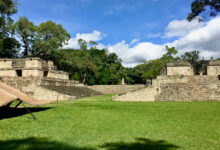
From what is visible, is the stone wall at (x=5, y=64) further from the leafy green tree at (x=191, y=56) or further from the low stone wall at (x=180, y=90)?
the leafy green tree at (x=191, y=56)

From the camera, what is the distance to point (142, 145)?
4410mm

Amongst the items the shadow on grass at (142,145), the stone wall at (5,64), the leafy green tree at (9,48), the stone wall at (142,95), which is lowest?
the shadow on grass at (142,145)

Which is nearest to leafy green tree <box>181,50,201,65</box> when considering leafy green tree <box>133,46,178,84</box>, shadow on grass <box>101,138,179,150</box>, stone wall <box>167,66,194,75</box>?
leafy green tree <box>133,46,178,84</box>

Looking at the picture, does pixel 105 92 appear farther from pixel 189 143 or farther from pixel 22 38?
pixel 189 143

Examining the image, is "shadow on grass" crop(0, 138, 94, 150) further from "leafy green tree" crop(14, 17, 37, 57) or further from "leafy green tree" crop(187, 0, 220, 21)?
"leafy green tree" crop(14, 17, 37, 57)

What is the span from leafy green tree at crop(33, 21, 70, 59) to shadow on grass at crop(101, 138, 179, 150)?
32.1 metres

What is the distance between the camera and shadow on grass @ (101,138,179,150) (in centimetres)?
420

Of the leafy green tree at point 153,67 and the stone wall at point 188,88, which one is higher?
the leafy green tree at point 153,67

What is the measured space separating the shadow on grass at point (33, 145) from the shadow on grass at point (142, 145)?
0.83 metres

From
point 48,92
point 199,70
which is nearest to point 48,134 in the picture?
point 48,92

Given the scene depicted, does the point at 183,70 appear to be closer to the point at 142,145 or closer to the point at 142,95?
the point at 142,95

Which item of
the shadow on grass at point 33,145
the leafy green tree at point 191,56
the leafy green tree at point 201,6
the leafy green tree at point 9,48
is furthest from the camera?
the leafy green tree at point 191,56

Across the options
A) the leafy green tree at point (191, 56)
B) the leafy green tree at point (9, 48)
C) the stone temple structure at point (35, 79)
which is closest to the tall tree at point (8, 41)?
the leafy green tree at point (9, 48)

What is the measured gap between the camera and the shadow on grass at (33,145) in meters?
4.16
